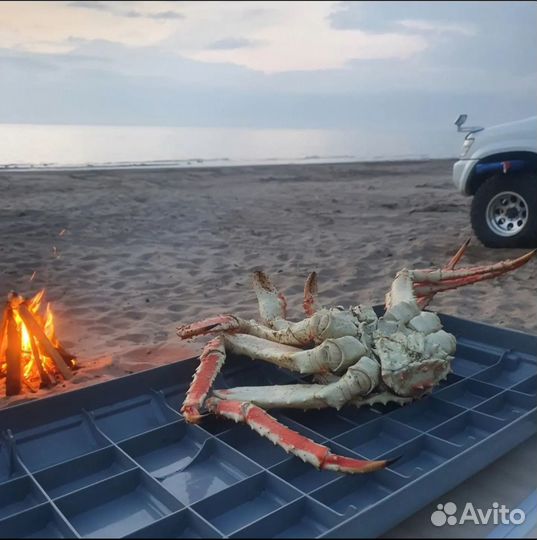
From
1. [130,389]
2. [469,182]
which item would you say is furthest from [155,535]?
[469,182]

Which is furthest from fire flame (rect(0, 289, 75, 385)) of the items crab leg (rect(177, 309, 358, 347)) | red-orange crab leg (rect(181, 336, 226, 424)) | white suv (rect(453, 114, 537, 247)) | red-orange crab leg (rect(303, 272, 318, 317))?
white suv (rect(453, 114, 537, 247))

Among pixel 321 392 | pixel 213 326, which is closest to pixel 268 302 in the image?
pixel 213 326

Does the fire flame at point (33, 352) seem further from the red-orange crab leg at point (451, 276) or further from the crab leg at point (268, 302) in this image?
the red-orange crab leg at point (451, 276)

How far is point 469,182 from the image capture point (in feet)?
26.8

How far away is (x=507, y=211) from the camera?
777 centimetres

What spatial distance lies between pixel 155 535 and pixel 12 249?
4.83 metres

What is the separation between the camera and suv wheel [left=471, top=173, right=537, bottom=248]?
7.46 metres

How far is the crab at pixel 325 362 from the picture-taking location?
3.12 meters

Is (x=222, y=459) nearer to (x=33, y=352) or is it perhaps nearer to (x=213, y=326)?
(x=213, y=326)

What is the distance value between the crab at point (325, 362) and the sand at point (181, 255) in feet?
4.20

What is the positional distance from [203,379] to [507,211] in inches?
228

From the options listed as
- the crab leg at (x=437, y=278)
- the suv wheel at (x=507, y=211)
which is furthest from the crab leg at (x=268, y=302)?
the suv wheel at (x=507, y=211)

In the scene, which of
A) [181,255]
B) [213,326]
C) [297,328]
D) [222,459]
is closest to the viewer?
[222,459]

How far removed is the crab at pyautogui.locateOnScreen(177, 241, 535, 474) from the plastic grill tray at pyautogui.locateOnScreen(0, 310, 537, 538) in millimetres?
154
